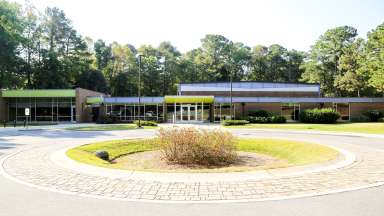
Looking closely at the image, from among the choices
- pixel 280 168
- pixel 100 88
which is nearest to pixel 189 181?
pixel 280 168

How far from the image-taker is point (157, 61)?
7188cm

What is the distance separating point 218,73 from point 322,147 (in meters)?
57.6

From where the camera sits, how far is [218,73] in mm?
73250

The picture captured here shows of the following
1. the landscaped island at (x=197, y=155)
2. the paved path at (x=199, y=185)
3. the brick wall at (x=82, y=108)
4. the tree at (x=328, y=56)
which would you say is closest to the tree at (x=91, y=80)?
the brick wall at (x=82, y=108)

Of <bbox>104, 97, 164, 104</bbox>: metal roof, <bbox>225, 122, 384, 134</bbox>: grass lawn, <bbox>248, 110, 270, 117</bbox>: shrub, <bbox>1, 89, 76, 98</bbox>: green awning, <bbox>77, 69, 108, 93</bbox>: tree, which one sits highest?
<bbox>77, 69, 108, 93</bbox>: tree

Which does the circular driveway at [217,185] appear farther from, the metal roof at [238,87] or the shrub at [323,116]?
the metal roof at [238,87]

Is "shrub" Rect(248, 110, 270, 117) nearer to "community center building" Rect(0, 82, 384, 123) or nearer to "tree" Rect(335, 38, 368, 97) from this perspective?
"community center building" Rect(0, 82, 384, 123)

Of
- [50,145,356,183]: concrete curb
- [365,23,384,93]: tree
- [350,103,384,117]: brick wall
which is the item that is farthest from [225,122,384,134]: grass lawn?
[50,145,356,183]: concrete curb

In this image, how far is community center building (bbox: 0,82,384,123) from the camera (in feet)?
147

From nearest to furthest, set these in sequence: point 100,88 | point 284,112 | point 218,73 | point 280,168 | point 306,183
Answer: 1. point 306,183
2. point 280,168
3. point 284,112
4. point 100,88
5. point 218,73

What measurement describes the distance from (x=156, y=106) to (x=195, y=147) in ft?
104

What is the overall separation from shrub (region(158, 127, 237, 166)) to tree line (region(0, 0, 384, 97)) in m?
27.1

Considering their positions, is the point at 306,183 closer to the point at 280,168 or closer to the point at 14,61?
the point at 280,168

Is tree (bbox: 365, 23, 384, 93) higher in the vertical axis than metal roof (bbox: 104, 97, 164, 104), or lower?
higher
